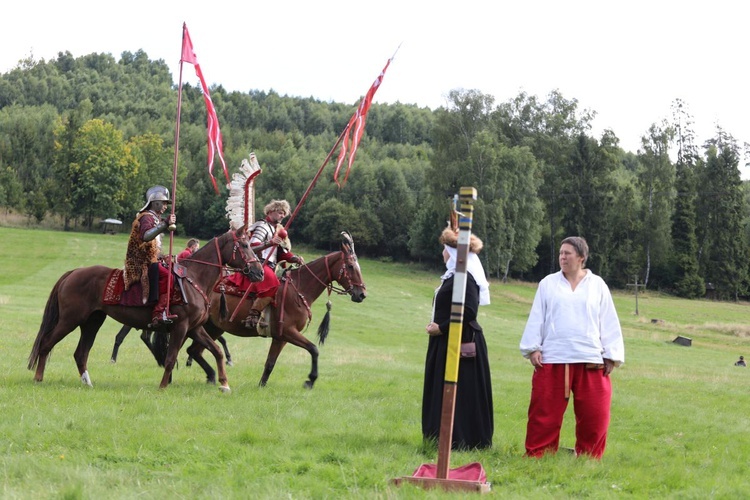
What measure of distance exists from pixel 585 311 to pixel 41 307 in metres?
27.6

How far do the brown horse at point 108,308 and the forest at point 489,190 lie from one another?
50.7m

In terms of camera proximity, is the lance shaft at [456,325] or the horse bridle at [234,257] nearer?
the lance shaft at [456,325]

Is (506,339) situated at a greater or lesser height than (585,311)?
lesser

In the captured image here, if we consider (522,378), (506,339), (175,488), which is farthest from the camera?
(506,339)

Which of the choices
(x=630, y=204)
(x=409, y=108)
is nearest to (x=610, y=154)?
(x=630, y=204)

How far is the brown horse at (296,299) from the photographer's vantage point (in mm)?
13148

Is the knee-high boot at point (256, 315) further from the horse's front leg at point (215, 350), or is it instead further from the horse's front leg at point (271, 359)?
the horse's front leg at point (215, 350)

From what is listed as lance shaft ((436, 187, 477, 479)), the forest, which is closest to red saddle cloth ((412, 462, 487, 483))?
lance shaft ((436, 187, 477, 479))

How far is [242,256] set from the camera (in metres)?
12.0

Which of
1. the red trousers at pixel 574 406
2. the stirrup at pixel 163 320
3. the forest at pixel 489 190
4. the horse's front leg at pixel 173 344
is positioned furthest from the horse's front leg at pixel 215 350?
the forest at pixel 489 190

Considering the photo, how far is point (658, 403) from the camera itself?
13438 millimetres

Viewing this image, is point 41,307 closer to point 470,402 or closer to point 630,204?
point 470,402

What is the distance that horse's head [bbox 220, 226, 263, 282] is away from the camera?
11.9 meters

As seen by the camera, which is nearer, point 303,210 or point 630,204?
point 630,204
